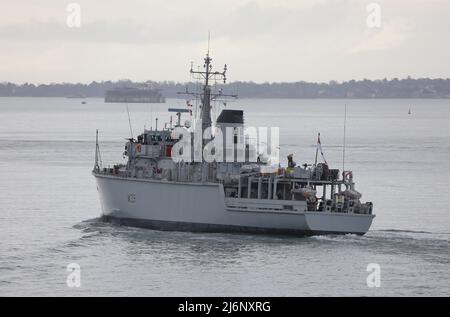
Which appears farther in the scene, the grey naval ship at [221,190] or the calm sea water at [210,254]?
the grey naval ship at [221,190]

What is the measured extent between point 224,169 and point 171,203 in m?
3.51

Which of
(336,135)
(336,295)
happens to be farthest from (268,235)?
(336,135)

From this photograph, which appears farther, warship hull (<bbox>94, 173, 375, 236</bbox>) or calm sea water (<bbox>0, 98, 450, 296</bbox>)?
warship hull (<bbox>94, 173, 375, 236</bbox>)

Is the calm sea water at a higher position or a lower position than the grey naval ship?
lower

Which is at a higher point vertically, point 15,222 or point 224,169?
point 224,169

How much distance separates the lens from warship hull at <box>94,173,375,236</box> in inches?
1921

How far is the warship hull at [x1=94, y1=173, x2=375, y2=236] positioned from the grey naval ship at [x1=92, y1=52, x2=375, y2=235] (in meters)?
0.05

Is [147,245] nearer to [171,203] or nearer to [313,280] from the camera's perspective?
[171,203]

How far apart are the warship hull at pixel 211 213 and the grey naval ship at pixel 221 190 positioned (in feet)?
0.15

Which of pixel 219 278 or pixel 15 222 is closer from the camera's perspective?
pixel 219 278

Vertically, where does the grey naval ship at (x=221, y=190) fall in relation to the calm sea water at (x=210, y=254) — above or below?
above

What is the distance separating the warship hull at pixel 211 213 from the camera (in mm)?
48781
